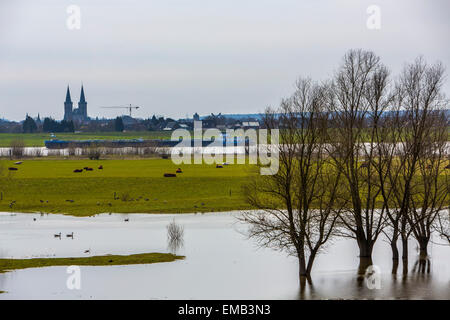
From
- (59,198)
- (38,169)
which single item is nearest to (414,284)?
(59,198)

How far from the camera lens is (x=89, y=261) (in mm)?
43375

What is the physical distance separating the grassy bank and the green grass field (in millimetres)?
→ 24549

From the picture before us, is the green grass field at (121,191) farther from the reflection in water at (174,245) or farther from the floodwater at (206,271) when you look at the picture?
the reflection in water at (174,245)

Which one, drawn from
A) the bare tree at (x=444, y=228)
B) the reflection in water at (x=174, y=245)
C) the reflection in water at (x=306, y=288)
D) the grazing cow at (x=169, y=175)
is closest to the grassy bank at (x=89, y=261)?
the reflection in water at (x=174, y=245)

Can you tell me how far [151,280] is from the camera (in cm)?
3841

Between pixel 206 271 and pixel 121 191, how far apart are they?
4432 centimetres

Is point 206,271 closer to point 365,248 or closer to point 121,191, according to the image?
point 365,248

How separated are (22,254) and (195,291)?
51.2 ft

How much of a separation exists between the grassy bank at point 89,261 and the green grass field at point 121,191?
24549 mm

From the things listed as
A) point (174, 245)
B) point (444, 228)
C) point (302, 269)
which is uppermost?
point (444, 228)

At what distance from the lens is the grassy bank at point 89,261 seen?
42500 millimetres

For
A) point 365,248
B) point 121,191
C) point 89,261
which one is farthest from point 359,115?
point 121,191

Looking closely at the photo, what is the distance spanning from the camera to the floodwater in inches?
1393
